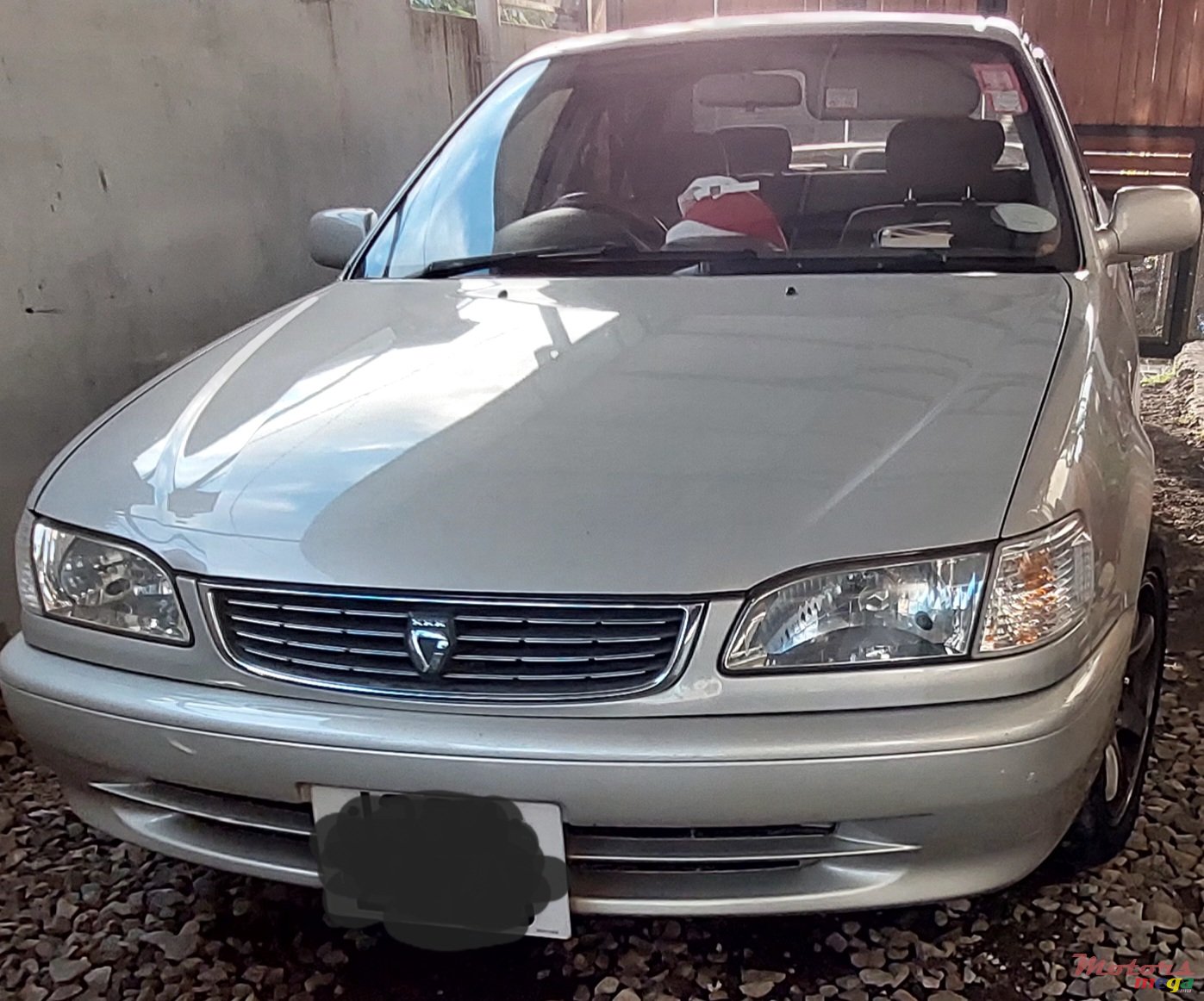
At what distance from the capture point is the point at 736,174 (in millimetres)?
2809

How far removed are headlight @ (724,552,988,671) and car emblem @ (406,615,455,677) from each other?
1.13 ft

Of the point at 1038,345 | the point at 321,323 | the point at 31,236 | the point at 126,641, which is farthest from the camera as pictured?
the point at 31,236

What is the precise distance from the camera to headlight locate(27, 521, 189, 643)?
1.57 metres

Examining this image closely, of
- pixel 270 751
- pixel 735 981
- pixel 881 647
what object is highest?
pixel 881 647

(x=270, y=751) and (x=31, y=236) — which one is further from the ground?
(x=31, y=236)

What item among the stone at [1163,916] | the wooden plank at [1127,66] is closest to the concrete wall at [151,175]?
the stone at [1163,916]

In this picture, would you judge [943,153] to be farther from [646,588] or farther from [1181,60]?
[1181,60]

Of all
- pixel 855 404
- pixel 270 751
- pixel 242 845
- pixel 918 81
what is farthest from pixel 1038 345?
pixel 242 845

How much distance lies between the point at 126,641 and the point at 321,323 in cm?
82

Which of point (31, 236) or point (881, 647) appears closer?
point (881, 647)

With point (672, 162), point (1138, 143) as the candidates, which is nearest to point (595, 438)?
point (672, 162)

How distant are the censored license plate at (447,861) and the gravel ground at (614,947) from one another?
33 cm

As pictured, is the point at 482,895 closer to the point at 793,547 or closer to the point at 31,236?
the point at 793,547

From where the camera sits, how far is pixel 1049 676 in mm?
1404
